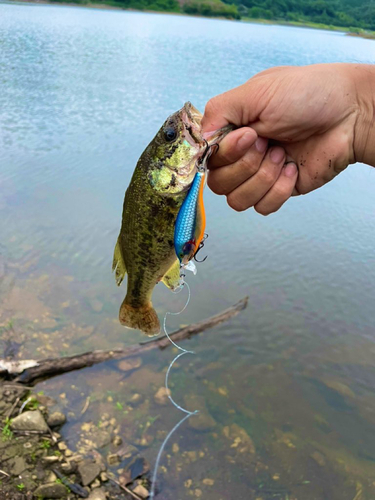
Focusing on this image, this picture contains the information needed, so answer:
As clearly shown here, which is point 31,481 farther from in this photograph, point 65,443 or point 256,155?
point 256,155

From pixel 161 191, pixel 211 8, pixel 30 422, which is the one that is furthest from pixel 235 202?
pixel 211 8

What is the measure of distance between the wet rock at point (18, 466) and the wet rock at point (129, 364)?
1.88 meters

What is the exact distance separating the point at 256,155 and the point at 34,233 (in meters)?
6.96

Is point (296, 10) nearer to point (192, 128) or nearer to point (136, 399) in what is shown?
point (136, 399)

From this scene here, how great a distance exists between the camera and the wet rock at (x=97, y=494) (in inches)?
158

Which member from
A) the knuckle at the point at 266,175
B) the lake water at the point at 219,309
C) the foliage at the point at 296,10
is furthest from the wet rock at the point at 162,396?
the foliage at the point at 296,10

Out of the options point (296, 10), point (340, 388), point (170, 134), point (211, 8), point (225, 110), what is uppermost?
point (296, 10)

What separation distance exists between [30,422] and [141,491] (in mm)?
1417

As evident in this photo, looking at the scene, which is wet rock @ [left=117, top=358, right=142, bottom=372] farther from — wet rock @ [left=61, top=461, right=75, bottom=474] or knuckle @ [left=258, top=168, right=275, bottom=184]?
knuckle @ [left=258, top=168, right=275, bottom=184]

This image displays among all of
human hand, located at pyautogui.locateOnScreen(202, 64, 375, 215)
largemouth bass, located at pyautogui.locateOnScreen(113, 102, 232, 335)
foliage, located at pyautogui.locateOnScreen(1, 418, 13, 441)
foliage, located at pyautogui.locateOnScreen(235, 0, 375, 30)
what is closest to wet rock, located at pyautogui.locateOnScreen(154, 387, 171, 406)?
foliage, located at pyautogui.locateOnScreen(1, 418, 13, 441)

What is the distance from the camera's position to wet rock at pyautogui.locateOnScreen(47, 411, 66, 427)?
190 inches

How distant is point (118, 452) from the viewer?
4.77 metres

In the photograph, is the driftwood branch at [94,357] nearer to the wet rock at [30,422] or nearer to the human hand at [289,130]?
the wet rock at [30,422]

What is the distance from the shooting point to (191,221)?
226 centimetres
